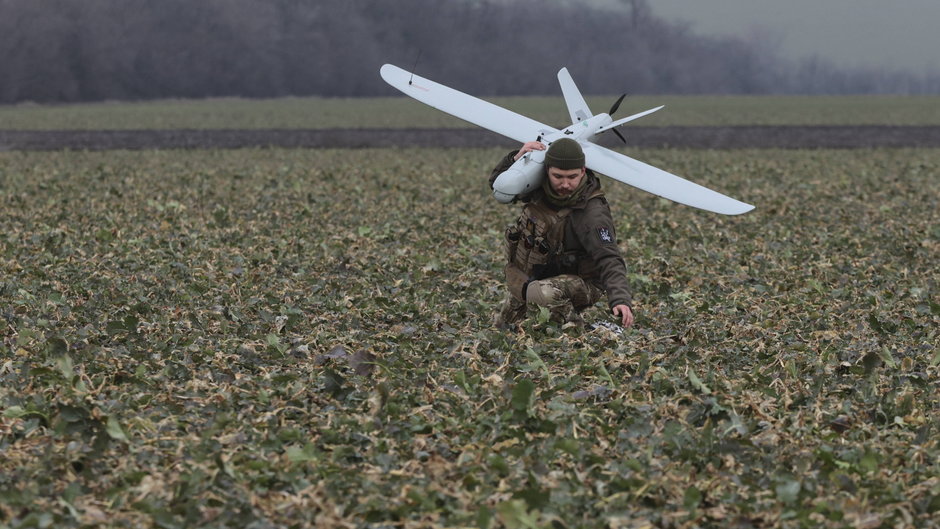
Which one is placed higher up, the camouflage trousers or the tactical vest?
the tactical vest

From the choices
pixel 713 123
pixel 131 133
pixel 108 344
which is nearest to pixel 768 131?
pixel 713 123

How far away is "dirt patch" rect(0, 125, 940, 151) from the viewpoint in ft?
127

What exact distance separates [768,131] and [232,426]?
1682 inches

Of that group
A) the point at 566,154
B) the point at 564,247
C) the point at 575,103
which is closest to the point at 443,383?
the point at 564,247

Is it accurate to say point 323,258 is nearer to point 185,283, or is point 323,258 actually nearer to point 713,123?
point 185,283

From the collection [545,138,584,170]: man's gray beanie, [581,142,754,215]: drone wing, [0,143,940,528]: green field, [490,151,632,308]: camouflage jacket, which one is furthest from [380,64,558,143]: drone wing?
[0,143,940,528]: green field

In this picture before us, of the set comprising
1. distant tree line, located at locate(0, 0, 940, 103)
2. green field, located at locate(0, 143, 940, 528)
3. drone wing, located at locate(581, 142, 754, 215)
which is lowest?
green field, located at locate(0, 143, 940, 528)

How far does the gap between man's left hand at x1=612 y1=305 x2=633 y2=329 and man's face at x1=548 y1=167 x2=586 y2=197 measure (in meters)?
1.04

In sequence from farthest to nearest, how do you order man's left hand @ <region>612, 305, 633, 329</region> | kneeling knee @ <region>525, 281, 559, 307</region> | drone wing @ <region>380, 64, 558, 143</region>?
drone wing @ <region>380, 64, 558, 143</region>
kneeling knee @ <region>525, 281, 559, 307</region>
man's left hand @ <region>612, 305, 633, 329</region>

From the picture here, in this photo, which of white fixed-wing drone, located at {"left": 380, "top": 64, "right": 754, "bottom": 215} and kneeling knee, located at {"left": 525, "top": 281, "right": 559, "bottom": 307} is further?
kneeling knee, located at {"left": 525, "top": 281, "right": 559, "bottom": 307}

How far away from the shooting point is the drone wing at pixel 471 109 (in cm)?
970

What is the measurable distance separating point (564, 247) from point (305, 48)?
122 meters

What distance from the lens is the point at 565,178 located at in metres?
8.59

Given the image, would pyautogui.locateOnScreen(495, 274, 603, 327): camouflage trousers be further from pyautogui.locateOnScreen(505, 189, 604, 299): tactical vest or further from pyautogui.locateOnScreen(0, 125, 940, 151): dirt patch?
pyautogui.locateOnScreen(0, 125, 940, 151): dirt patch
